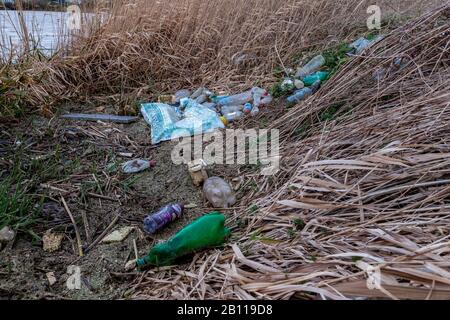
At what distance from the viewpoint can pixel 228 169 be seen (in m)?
2.06

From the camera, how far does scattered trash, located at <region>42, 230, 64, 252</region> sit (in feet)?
4.87

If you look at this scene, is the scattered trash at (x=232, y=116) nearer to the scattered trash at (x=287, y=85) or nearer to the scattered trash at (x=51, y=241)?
the scattered trash at (x=287, y=85)

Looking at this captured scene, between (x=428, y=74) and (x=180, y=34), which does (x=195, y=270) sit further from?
(x=180, y=34)

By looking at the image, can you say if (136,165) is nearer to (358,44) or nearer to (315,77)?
(315,77)

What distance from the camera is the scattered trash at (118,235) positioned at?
5.09 ft

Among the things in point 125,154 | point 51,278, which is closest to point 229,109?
point 125,154

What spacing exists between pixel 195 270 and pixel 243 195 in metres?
0.58

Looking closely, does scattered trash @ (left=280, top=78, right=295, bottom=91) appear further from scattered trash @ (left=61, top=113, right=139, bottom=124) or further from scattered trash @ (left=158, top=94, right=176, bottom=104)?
scattered trash @ (left=61, top=113, right=139, bottom=124)

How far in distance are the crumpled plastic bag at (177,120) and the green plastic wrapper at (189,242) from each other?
119cm

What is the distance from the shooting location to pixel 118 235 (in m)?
1.58

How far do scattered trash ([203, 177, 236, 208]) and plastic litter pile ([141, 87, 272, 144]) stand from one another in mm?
754

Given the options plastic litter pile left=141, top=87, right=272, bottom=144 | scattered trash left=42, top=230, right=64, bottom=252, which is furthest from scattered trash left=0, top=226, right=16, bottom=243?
plastic litter pile left=141, top=87, right=272, bottom=144

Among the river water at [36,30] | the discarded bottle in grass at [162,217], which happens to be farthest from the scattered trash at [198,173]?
the river water at [36,30]
